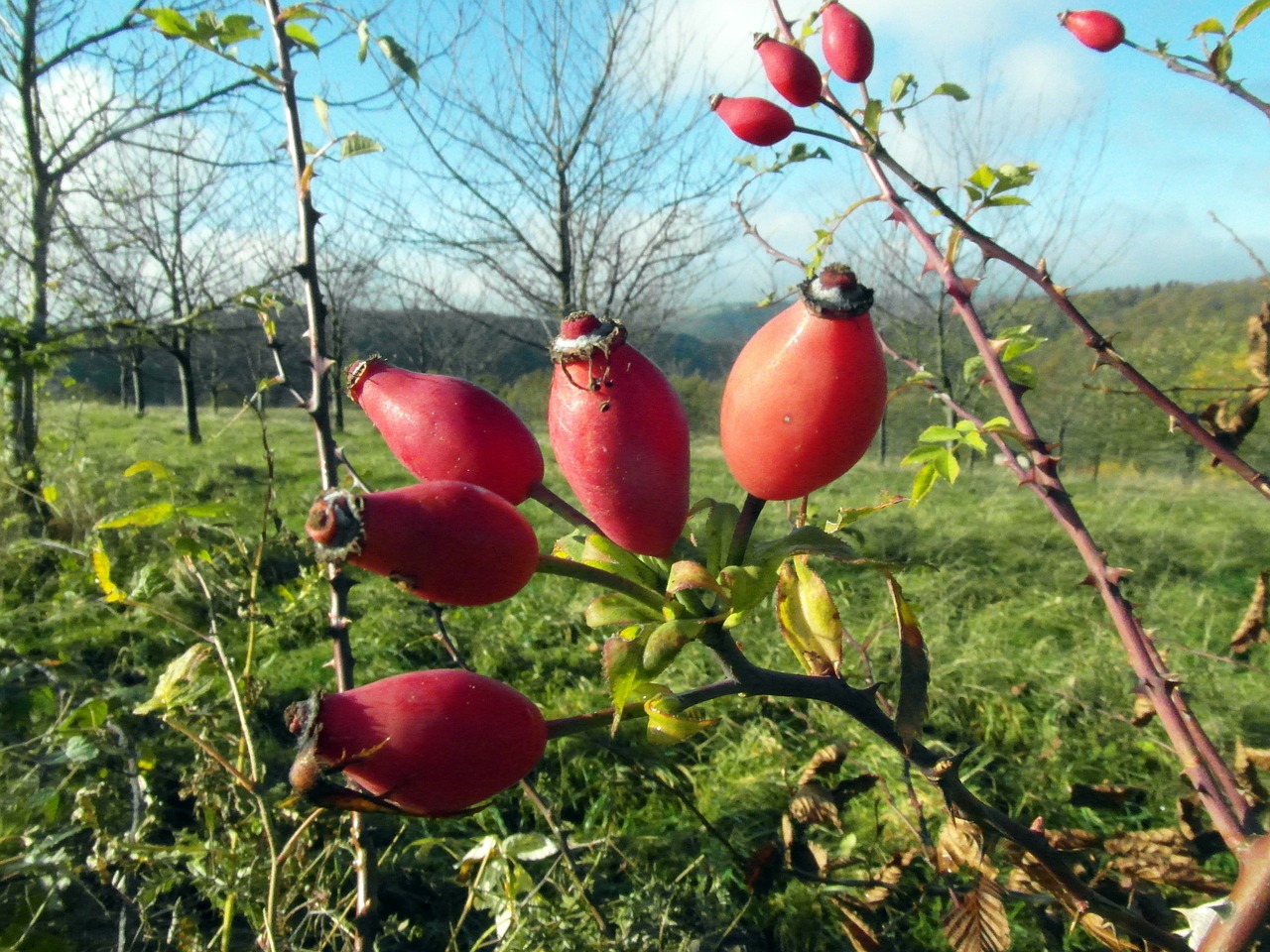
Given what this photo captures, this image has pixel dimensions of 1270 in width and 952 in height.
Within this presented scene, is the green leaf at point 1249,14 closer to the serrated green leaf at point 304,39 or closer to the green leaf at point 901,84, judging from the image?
the green leaf at point 901,84

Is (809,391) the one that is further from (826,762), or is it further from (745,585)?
(826,762)

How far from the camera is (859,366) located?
625 millimetres

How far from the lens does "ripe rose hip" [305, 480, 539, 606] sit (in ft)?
1.71

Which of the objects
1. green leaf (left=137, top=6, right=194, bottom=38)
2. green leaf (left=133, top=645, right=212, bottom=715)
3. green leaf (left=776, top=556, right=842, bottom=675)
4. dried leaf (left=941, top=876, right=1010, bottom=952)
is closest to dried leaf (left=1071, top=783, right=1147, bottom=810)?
dried leaf (left=941, top=876, right=1010, bottom=952)

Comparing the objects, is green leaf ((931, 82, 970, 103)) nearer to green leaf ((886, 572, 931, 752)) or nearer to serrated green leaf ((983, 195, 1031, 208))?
serrated green leaf ((983, 195, 1031, 208))

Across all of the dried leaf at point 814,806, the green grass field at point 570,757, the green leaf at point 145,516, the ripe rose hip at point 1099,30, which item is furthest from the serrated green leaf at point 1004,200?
the green leaf at point 145,516

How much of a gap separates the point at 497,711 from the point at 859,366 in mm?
371

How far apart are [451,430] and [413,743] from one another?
0.26 metres

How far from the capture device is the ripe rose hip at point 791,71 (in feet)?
3.71

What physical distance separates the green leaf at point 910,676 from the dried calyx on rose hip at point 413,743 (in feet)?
0.98

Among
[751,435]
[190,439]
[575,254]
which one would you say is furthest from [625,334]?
[190,439]

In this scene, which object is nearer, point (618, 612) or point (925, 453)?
point (618, 612)

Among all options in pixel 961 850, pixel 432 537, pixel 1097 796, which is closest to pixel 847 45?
pixel 432 537

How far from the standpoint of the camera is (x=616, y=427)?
0.65 metres
